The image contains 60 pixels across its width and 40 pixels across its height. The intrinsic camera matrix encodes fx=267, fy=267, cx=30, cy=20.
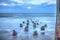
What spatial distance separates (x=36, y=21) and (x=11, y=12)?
42cm

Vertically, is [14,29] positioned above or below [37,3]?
below

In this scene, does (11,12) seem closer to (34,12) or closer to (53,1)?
(34,12)

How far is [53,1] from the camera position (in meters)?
4.20

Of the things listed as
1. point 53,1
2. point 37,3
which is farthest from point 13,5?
point 53,1

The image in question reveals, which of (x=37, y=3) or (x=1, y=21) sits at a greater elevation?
(x=37, y=3)

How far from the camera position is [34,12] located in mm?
4211

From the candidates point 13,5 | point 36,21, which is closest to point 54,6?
point 36,21

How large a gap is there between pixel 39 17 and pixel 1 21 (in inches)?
23.8

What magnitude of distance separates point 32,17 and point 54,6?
39 centimetres

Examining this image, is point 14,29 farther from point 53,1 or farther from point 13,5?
point 53,1

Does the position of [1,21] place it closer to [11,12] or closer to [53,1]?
[11,12]

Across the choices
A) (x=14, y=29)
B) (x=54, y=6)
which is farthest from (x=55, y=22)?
(x=14, y=29)

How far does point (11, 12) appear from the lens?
4.21 meters

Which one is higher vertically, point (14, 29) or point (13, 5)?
point (13, 5)
